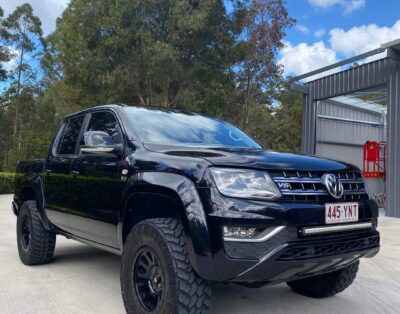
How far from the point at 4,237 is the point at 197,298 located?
607 centimetres

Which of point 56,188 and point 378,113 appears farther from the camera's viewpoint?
point 378,113

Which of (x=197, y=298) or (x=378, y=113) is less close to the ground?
(x=378, y=113)

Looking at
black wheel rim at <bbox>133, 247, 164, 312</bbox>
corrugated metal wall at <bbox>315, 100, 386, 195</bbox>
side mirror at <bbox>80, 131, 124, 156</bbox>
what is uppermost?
corrugated metal wall at <bbox>315, 100, 386, 195</bbox>

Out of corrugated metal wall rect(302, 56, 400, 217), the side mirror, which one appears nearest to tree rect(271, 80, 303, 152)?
corrugated metal wall rect(302, 56, 400, 217)

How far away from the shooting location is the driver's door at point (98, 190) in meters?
3.89

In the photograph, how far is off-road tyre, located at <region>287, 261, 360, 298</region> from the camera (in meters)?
4.15

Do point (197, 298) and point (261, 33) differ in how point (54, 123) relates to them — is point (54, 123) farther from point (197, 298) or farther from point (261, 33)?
point (197, 298)

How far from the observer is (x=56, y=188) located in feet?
16.6

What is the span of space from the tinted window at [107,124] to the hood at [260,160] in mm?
581

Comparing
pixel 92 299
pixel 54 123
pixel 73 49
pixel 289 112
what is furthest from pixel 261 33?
pixel 54 123

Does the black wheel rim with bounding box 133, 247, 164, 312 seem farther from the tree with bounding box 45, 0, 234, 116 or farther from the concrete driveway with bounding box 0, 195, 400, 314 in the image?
the tree with bounding box 45, 0, 234, 116

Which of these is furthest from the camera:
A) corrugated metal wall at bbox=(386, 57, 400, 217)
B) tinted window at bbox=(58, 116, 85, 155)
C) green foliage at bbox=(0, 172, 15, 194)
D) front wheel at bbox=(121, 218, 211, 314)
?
green foliage at bbox=(0, 172, 15, 194)

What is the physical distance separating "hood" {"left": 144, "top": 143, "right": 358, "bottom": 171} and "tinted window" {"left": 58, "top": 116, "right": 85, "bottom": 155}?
1677 millimetres

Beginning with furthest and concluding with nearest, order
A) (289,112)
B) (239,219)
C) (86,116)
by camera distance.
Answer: (289,112) → (86,116) → (239,219)
